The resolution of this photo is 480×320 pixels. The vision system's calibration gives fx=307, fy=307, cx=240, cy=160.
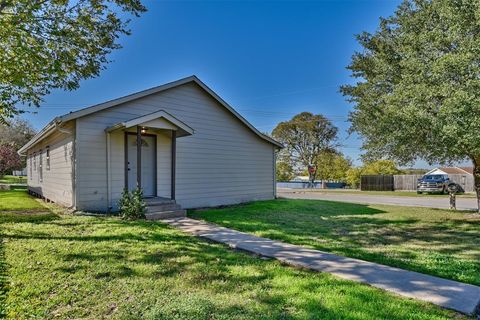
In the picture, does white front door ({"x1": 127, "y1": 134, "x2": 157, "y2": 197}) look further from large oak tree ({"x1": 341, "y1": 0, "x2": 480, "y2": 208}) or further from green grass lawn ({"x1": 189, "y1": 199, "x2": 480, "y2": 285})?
large oak tree ({"x1": 341, "y1": 0, "x2": 480, "y2": 208})

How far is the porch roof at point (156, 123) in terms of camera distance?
885cm

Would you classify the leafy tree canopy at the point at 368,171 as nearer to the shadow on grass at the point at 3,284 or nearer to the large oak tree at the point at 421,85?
the large oak tree at the point at 421,85

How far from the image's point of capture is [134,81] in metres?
19.1

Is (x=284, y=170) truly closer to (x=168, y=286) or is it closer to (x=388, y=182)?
(x=388, y=182)

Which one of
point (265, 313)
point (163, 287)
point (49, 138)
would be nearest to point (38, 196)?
point (49, 138)

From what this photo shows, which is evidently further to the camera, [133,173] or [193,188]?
[193,188]

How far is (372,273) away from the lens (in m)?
4.31

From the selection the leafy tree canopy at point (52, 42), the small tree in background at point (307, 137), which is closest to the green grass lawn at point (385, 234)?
the leafy tree canopy at point (52, 42)

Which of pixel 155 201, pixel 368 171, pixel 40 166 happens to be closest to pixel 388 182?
pixel 368 171

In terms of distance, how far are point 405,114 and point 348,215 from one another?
403 cm

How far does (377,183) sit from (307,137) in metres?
11.6

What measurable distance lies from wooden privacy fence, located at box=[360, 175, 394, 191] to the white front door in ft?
82.1

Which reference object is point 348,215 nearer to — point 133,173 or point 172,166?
point 172,166

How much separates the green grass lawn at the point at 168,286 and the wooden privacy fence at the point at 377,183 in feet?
91.3
